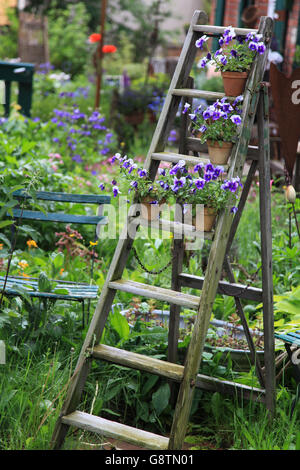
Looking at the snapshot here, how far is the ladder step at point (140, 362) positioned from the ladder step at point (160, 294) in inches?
10.6

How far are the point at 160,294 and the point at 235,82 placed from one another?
1007 mm

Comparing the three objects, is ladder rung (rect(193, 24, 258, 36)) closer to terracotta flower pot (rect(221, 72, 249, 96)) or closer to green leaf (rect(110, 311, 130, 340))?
terracotta flower pot (rect(221, 72, 249, 96))

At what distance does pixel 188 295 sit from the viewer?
9.11 ft

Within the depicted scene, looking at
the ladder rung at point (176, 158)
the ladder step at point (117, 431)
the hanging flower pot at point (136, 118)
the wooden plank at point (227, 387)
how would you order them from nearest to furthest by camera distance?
the ladder step at point (117, 431), the ladder rung at point (176, 158), the wooden plank at point (227, 387), the hanging flower pot at point (136, 118)

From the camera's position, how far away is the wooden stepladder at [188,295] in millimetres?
2635

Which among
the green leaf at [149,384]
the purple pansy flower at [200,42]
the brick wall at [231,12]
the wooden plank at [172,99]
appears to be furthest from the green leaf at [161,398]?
the brick wall at [231,12]

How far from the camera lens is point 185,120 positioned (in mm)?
3230

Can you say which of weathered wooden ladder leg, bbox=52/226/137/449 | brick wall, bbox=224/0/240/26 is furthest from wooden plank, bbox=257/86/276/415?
brick wall, bbox=224/0/240/26

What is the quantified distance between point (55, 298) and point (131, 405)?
69cm

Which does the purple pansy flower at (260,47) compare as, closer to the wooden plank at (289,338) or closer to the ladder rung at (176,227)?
the ladder rung at (176,227)

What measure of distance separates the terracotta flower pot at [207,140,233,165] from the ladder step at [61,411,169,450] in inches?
48.2

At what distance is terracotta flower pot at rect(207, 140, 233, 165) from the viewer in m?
2.83

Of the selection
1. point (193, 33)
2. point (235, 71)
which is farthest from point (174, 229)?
point (193, 33)
